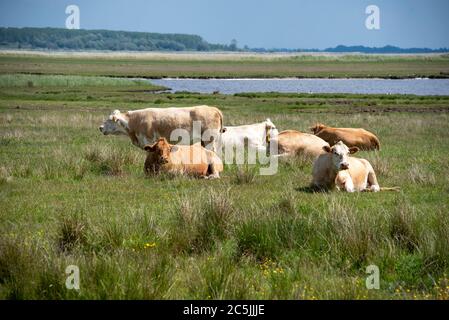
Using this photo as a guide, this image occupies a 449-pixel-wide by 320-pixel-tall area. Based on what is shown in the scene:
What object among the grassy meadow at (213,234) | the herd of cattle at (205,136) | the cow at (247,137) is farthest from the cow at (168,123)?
Answer: the grassy meadow at (213,234)

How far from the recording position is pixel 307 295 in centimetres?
702

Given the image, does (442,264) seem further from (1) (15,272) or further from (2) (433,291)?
(1) (15,272)

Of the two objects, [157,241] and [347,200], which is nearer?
[157,241]

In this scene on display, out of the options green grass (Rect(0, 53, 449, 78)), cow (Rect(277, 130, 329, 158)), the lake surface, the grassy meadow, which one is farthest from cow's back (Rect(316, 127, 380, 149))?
green grass (Rect(0, 53, 449, 78))

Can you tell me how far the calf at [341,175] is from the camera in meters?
13.2

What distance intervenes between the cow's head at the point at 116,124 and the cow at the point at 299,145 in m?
4.56

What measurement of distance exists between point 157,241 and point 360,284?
2716mm

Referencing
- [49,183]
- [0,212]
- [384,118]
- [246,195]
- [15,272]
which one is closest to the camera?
[15,272]

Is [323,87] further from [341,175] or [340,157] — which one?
[340,157]

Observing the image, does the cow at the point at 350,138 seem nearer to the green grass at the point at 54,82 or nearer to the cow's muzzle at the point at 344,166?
the cow's muzzle at the point at 344,166

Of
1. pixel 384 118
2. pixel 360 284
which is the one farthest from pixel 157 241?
pixel 384 118

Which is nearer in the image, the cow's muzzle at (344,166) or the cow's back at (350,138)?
the cow's muzzle at (344,166)

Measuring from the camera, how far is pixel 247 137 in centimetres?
1983

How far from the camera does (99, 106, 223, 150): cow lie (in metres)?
18.9
